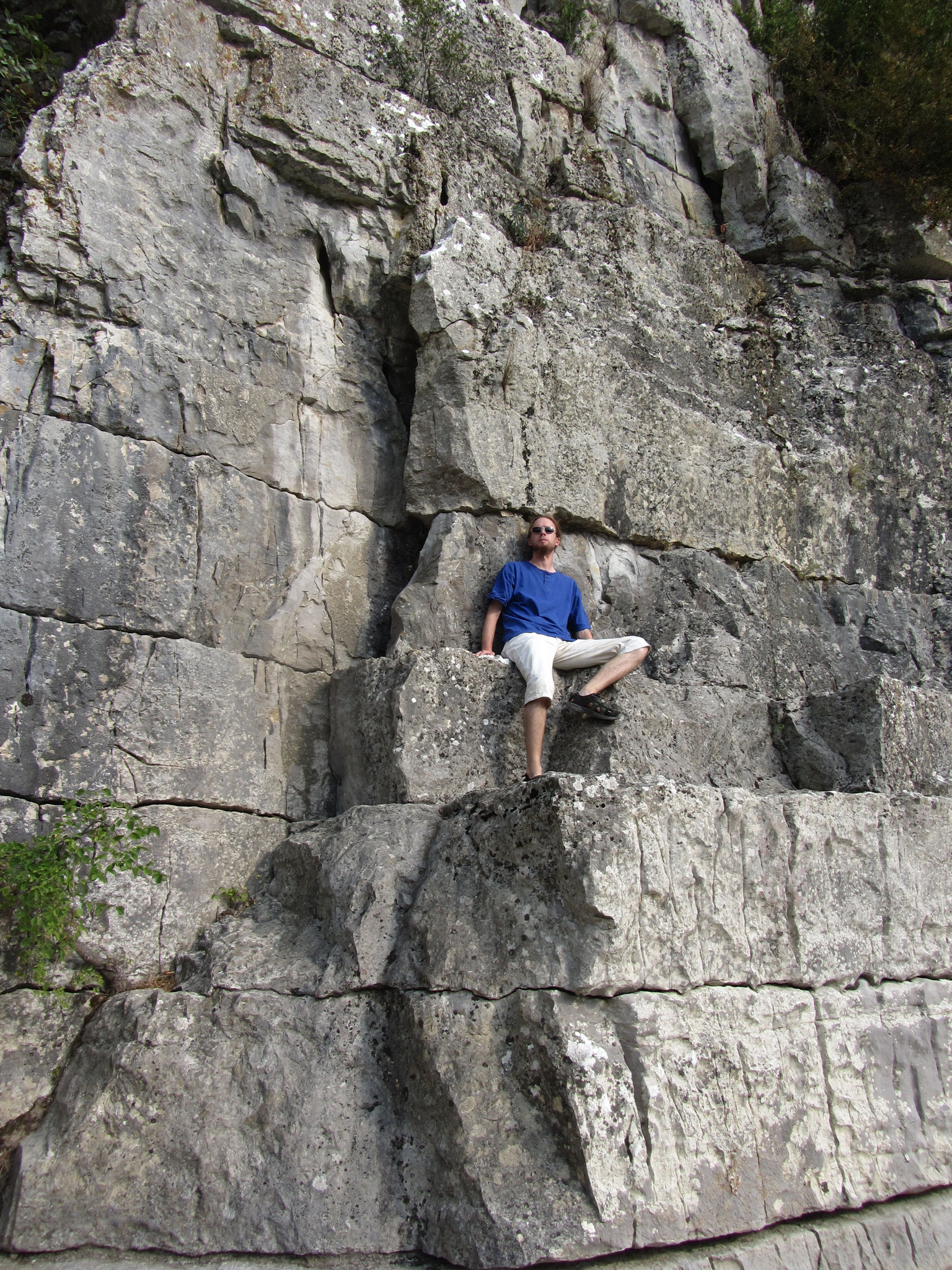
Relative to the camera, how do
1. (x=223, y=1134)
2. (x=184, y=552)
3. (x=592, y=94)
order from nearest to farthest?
(x=223, y=1134)
(x=184, y=552)
(x=592, y=94)

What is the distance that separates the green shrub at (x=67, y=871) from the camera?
3.53m

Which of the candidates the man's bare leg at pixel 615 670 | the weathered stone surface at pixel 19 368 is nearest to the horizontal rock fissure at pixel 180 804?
the man's bare leg at pixel 615 670

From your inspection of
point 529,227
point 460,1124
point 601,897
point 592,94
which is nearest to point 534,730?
point 601,897

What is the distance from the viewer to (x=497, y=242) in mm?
5609

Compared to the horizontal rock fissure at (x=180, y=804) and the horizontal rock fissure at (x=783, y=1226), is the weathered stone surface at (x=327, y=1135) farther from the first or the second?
the horizontal rock fissure at (x=180, y=804)

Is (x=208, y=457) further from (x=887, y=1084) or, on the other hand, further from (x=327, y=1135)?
(x=887, y=1084)

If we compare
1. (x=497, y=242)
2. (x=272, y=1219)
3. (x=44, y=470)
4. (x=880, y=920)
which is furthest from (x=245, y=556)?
(x=880, y=920)

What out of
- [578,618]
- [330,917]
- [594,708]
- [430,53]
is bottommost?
[330,917]

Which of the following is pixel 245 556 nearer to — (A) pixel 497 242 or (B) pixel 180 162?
(B) pixel 180 162

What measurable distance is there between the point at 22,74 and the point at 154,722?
11.5 feet

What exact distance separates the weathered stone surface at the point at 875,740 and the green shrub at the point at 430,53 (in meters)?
4.32

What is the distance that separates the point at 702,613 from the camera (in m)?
5.55

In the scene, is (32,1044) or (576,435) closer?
(32,1044)

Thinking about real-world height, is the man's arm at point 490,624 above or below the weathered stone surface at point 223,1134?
above
